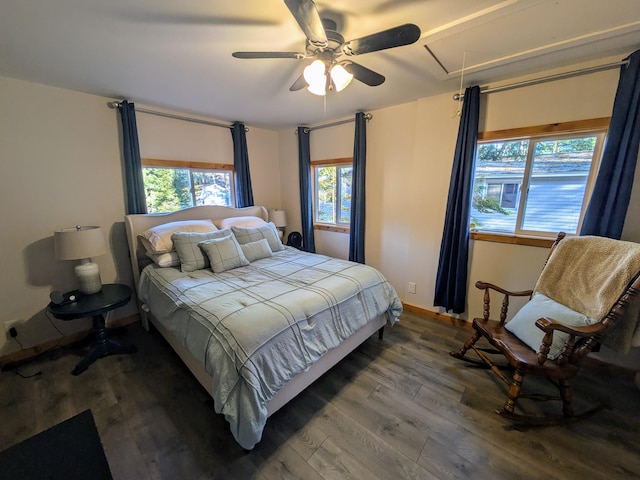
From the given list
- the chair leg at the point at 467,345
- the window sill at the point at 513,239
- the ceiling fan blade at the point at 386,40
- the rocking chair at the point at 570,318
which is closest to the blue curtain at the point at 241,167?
the ceiling fan blade at the point at 386,40

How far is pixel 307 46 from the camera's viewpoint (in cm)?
147

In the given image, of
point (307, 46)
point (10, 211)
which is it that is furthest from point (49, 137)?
point (307, 46)

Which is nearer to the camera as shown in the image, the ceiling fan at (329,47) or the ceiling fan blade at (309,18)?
the ceiling fan blade at (309,18)

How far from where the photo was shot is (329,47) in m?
1.47

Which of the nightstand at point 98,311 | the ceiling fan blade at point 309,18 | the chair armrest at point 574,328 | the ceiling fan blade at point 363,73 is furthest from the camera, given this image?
the nightstand at point 98,311

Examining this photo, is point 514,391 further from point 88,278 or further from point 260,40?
point 88,278

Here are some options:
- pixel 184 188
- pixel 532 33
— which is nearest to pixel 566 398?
pixel 532 33

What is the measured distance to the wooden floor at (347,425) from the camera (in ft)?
4.46

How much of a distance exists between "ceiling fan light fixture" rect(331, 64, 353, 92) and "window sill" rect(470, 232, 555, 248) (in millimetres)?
1927

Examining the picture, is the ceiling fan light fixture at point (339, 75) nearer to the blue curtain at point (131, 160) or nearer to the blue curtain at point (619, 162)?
the blue curtain at point (619, 162)

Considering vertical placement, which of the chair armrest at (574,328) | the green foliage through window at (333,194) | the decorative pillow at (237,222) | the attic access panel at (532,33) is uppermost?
the attic access panel at (532,33)

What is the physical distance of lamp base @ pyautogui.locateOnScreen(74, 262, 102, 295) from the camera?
2.21 m

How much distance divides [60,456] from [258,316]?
1167 mm

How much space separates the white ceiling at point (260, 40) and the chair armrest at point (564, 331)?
5.65 feet
